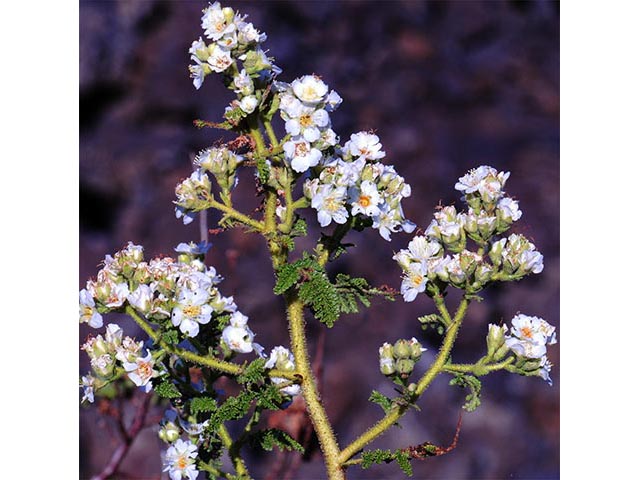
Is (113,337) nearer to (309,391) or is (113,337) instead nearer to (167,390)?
(167,390)

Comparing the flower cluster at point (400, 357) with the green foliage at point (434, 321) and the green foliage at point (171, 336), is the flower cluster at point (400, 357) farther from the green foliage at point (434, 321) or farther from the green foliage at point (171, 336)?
the green foliage at point (171, 336)

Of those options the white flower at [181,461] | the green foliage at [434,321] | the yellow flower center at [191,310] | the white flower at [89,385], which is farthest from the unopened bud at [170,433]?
the green foliage at [434,321]

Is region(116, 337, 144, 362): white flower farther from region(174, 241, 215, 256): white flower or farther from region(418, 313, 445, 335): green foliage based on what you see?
region(418, 313, 445, 335): green foliage

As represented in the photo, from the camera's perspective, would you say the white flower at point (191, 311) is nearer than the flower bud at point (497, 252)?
Yes

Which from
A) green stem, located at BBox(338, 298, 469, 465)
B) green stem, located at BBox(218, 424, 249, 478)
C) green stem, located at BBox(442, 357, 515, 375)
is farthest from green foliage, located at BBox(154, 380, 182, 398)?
green stem, located at BBox(442, 357, 515, 375)

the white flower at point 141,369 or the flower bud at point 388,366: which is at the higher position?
the flower bud at point 388,366

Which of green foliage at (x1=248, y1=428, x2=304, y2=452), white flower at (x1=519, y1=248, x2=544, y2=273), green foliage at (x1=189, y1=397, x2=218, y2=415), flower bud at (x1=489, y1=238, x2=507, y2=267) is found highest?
flower bud at (x1=489, y1=238, x2=507, y2=267)
